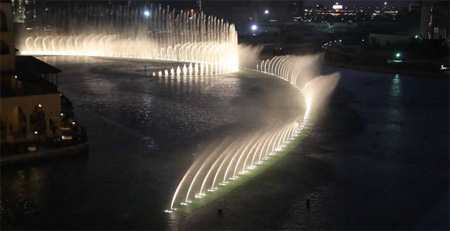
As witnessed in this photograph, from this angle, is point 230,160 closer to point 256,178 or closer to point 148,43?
point 256,178

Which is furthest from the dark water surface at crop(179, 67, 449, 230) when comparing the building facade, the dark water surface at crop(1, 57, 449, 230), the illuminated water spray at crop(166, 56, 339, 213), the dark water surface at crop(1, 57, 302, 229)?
the building facade

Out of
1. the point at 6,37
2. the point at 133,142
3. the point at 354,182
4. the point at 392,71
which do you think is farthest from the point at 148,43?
the point at 354,182

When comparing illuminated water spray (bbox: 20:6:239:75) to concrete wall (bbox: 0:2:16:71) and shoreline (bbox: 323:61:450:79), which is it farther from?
concrete wall (bbox: 0:2:16:71)

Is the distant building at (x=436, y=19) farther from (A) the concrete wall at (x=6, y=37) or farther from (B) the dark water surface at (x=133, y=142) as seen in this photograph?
(A) the concrete wall at (x=6, y=37)

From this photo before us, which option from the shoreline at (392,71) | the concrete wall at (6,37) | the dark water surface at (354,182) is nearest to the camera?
the dark water surface at (354,182)

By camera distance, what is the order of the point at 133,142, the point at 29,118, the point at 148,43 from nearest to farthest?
the point at 29,118 < the point at 133,142 < the point at 148,43

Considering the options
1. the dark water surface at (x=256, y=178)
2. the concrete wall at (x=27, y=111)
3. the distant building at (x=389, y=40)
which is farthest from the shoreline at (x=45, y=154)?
the distant building at (x=389, y=40)

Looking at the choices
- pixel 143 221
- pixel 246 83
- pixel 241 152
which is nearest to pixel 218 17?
pixel 246 83
